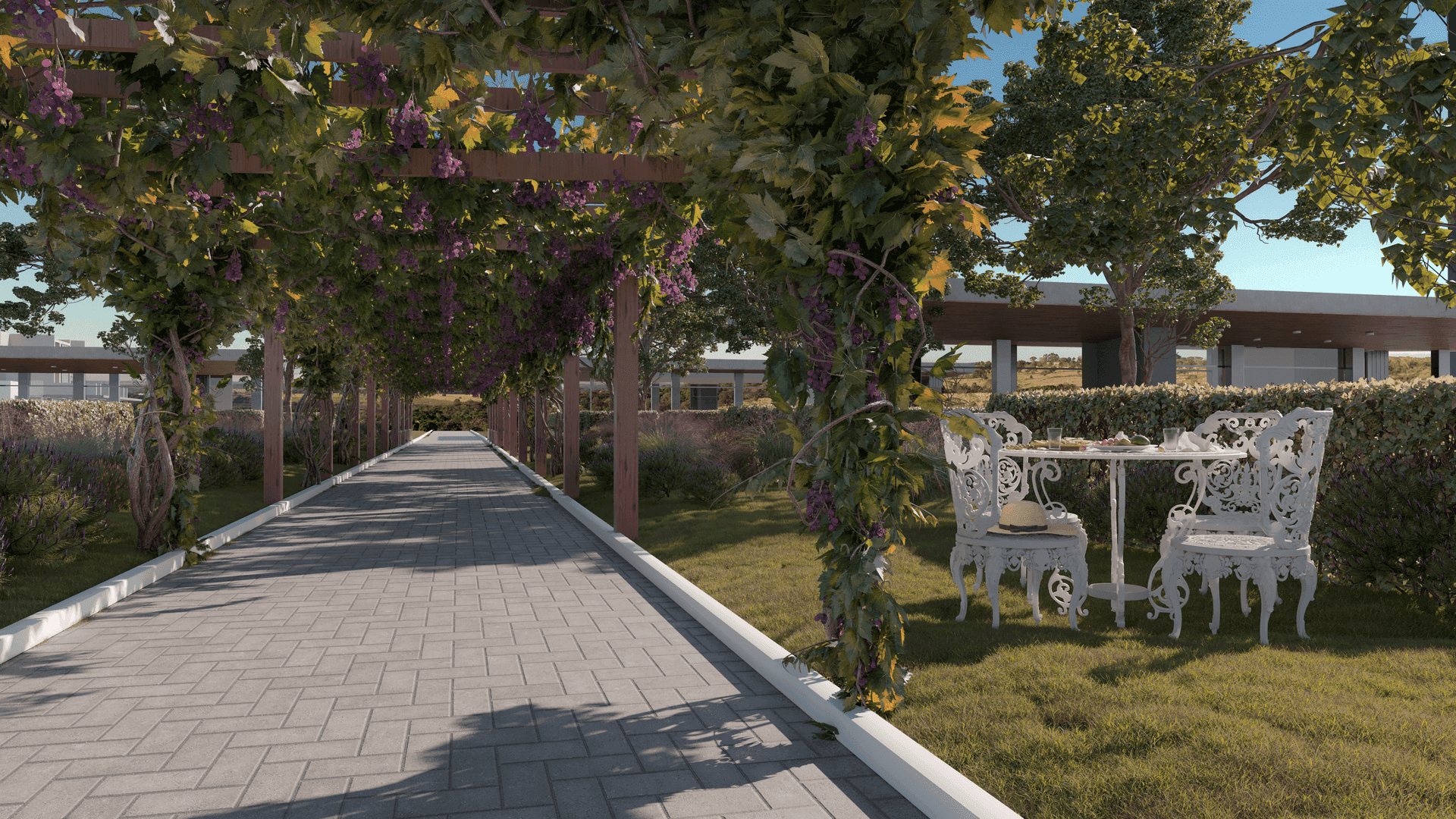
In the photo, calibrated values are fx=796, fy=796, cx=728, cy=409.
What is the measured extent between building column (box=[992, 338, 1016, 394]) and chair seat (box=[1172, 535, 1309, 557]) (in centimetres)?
2280

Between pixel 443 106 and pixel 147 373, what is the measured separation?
13.9 feet

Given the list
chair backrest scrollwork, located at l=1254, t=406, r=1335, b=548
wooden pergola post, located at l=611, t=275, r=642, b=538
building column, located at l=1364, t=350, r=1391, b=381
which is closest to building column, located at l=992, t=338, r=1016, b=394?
building column, located at l=1364, t=350, r=1391, b=381

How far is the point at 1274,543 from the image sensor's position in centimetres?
470

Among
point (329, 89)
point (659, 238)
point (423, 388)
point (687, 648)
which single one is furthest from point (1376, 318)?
point (423, 388)

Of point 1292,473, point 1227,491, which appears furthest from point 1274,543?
point 1227,491

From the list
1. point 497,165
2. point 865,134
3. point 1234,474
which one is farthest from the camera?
point 497,165

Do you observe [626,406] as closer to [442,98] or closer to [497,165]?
[497,165]

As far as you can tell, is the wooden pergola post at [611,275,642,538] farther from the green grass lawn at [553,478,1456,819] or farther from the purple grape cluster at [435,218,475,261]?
the green grass lawn at [553,478,1456,819]

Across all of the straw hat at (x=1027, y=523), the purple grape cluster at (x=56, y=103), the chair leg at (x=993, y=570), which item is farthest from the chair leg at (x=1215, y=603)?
the purple grape cluster at (x=56, y=103)

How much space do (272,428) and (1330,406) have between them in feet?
40.1

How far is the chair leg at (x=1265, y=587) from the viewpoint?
4516mm

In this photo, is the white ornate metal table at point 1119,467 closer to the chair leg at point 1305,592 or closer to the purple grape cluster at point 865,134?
the chair leg at point 1305,592

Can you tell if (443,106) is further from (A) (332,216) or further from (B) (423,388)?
(B) (423,388)

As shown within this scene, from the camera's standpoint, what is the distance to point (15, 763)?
2.88 metres
